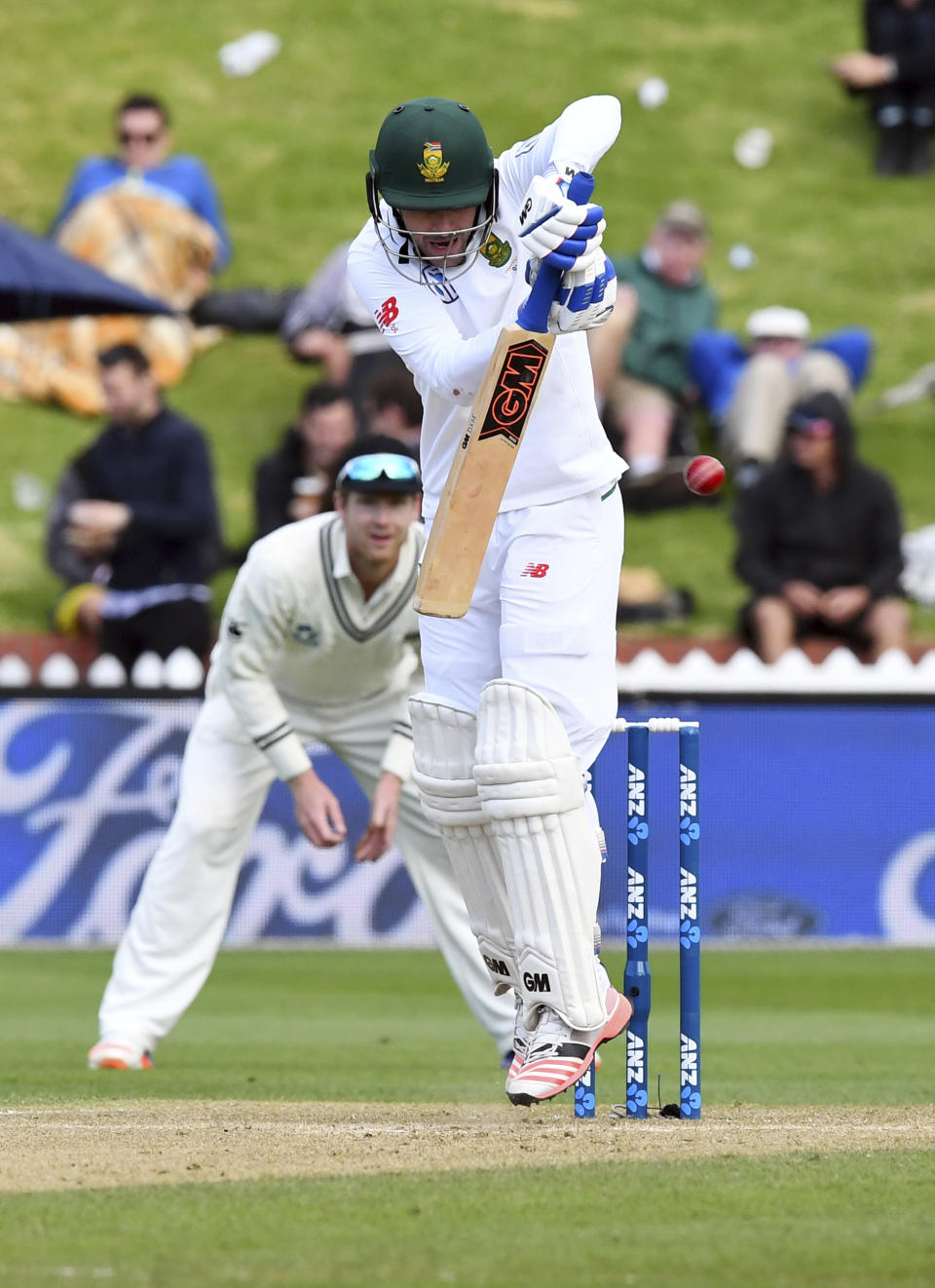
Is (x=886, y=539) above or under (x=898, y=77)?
under

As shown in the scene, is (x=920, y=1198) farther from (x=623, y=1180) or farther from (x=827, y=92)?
(x=827, y=92)

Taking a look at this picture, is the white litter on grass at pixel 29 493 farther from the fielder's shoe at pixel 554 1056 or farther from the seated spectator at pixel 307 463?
the fielder's shoe at pixel 554 1056

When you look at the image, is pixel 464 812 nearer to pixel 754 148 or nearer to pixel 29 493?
pixel 29 493

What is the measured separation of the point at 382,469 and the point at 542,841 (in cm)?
205

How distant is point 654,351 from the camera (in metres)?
14.0

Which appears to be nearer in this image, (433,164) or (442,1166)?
(442,1166)

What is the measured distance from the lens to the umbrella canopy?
10.9 meters

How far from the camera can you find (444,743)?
15.8 feet

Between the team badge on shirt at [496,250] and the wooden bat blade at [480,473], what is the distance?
396 millimetres

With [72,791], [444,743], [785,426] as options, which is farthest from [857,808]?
[444,743]

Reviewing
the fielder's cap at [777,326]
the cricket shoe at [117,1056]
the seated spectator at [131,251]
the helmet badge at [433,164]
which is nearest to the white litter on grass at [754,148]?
the seated spectator at [131,251]

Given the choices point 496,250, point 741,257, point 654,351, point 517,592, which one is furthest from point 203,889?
point 741,257

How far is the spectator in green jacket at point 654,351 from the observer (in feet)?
44.5

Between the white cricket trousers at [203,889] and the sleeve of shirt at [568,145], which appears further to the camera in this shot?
the white cricket trousers at [203,889]
